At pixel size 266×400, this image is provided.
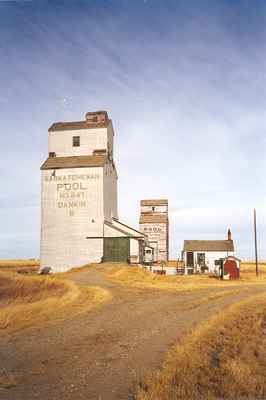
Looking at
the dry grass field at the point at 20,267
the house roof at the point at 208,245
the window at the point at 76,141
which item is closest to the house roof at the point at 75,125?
the window at the point at 76,141

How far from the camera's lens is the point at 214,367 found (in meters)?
8.89

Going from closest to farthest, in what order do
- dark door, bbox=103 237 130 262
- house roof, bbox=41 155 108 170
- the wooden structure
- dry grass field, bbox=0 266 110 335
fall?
dry grass field, bbox=0 266 110 335
the wooden structure
dark door, bbox=103 237 130 262
house roof, bbox=41 155 108 170

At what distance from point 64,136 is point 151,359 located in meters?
39.2

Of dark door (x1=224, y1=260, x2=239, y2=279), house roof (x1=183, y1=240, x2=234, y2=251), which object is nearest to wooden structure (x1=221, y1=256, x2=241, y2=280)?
dark door (x1=224, y1=260, x2=239, y2=279)

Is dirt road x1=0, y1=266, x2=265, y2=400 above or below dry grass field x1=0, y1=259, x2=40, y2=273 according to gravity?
above

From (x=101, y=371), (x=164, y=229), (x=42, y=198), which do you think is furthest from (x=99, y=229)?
(x=101, y=371)

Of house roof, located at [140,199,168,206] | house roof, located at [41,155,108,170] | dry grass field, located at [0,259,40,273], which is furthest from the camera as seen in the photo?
house roof, located at [140,199,168,206]

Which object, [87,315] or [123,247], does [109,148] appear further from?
[87,315]

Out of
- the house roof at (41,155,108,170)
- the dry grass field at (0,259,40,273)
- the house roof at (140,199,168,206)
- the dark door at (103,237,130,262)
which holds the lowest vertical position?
the dry grass field at (0,259,40,273)

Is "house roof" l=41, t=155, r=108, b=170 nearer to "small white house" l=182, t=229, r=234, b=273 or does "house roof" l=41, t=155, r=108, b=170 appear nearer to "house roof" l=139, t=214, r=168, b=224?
"small white house" l=182, t=229, r=234, b=273

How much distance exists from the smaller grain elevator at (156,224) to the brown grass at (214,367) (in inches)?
1839

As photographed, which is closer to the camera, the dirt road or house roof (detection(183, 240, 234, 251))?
the dirt road

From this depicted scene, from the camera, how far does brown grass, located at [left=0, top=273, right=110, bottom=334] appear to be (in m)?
14.4

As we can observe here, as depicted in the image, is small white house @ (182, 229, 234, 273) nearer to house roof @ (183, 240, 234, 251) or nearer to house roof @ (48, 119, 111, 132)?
house roof @ (183, 240, 234, 251)
